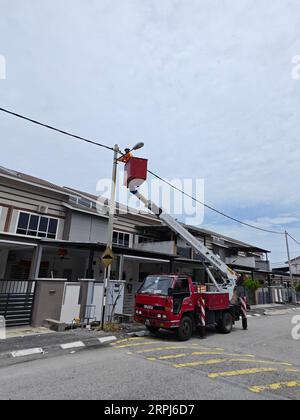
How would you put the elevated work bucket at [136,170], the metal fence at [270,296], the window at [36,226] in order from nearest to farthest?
the elevated work bucket at [136,170] < the window at [36,226] < the metal fence at [270,296]

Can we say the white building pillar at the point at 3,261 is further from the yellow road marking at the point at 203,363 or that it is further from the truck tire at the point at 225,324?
the yellow road marking at the point at 203,363

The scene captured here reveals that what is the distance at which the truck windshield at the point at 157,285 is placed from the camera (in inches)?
430

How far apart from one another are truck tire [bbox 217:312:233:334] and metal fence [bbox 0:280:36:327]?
336 inches

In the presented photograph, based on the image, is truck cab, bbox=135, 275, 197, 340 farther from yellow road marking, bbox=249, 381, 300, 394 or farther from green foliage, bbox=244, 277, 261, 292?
green foliage, bbox=244, 277, 261, 292

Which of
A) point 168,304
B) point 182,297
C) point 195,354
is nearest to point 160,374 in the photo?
point 195,354

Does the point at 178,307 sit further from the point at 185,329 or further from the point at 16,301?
the point at 16,301

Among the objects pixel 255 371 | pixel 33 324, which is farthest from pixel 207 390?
pixel 33 324

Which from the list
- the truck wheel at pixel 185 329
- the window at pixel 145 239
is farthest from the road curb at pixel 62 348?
the window at pixel 145 239

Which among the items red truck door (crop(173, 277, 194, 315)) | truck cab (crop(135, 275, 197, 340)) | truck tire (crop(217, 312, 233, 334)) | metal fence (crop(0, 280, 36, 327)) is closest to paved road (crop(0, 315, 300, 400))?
truck cab (crop(135, 275, 197, 340))

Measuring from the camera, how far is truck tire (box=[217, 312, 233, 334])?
12562mm

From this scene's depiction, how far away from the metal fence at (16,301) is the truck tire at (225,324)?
854 cm

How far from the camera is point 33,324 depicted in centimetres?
1195
